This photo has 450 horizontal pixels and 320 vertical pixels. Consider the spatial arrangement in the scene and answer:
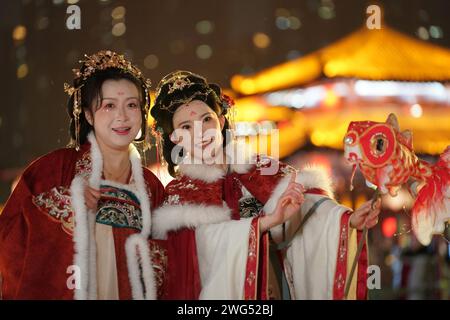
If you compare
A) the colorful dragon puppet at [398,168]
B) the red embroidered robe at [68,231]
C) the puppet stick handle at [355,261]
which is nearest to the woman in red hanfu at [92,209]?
the red embroidered robe at [68,231]

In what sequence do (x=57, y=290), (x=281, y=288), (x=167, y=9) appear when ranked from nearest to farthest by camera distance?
(x=57, y=290) → (x=281, y=288) → (x=167, y=9)

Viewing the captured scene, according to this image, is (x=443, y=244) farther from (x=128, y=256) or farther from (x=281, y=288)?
(x=128, y=256)

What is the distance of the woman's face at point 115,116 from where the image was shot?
2.42 m

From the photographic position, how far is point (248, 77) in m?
2.93

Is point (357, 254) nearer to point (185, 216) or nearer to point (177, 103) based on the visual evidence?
point (185, 216)

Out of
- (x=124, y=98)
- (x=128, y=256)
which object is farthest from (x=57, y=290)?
(x=124, y=98)

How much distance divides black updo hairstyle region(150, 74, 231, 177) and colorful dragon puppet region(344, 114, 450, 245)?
504 millimetres

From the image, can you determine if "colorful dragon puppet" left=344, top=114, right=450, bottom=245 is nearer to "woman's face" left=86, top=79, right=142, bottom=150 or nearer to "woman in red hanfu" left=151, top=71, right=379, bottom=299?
"woman in red hanfu" left=151, top=71, right=379, bottom=299

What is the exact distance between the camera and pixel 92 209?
2346 millimetres

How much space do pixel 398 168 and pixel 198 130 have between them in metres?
0.69

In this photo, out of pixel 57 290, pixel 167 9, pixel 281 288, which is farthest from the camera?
pixel 167 9

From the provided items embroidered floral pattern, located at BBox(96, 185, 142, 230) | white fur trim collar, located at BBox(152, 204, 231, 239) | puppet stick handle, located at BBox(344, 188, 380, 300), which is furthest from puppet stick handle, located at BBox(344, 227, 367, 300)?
embroidered floral pattern, located at BBox(96, 185, 142, 230)
